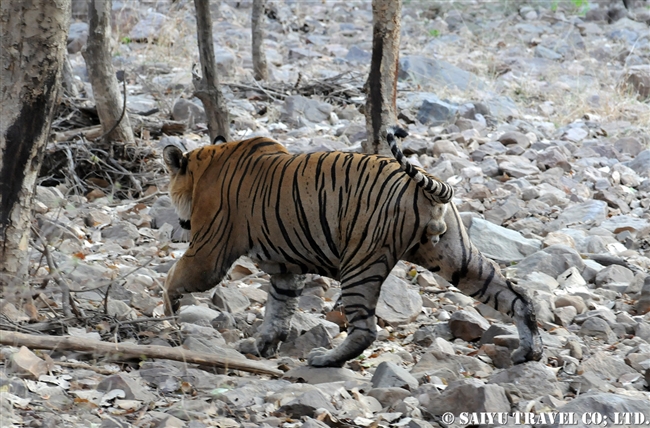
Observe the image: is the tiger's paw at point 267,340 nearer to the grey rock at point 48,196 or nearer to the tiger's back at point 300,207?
the tiger's back at point 300,207

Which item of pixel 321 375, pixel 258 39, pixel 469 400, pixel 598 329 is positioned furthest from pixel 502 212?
pixel 258 39

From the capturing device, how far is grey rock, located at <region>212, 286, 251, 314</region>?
5.78 metres

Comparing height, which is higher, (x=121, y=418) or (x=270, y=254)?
(x=270, y=254)

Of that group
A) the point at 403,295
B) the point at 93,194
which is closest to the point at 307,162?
the point at 403,295

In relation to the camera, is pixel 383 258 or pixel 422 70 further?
pixel 422 70

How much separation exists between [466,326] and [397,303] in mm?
564

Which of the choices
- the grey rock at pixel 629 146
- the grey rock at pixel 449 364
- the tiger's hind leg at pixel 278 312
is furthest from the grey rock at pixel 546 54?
the grey rock at pixel 449 364

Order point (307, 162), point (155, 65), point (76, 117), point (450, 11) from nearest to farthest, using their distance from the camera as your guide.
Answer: point (307, 162), point (76, 117), point (155, 65), point (450, 11)

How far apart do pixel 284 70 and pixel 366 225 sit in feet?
31.6

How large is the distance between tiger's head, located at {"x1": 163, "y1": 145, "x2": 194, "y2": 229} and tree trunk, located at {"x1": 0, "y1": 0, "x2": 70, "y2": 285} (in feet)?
2.90

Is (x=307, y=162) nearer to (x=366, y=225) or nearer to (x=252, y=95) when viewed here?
(x=366, y=225)

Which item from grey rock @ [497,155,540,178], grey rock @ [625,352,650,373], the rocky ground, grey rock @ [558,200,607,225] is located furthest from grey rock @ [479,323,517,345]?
grey rock @ [497,155,540,178]

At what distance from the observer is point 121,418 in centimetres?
362

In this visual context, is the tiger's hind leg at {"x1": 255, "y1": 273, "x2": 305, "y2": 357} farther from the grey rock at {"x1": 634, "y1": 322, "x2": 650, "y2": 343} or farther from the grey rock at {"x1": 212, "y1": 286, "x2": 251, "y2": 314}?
the grey rock at {"x1": 634, "y1": 322, "x2": 650, "y2": 343}
